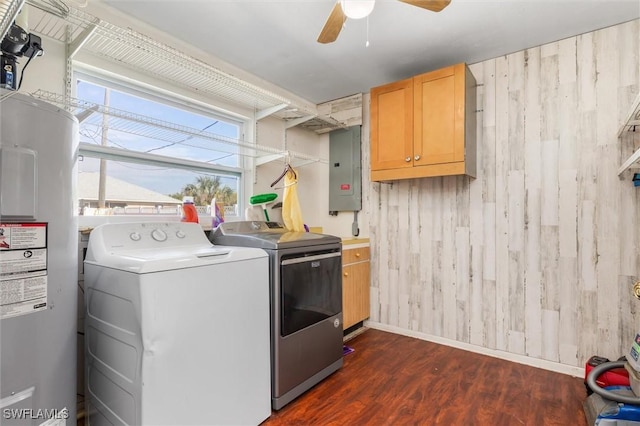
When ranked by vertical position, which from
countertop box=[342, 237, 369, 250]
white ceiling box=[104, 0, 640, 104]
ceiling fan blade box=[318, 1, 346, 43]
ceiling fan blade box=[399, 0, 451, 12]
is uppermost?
white ceiling box=[104, 0, 640, 104]

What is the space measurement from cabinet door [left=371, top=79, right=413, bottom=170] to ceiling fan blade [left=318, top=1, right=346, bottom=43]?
104 centimetres

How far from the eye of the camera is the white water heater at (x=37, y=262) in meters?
1.07

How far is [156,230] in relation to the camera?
169cm

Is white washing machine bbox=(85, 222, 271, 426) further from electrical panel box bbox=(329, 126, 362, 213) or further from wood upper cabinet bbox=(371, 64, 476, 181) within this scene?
electrical panel box bbox=(329, 126, 362, 213)

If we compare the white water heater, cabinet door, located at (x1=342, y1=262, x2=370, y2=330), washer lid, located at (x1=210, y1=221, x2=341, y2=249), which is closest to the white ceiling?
the white water heater

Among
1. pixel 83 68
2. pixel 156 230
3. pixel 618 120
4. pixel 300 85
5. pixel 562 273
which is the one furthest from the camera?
pixel 300 85

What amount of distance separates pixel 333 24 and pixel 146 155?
60.2 inches

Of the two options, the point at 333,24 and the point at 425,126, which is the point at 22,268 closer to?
the point at 333,24

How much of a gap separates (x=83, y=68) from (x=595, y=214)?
3.46 m

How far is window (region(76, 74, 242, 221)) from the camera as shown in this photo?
1948 millimetres

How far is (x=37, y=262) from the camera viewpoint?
3.80 feet

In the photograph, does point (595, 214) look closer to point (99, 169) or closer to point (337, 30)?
point (337, 30)

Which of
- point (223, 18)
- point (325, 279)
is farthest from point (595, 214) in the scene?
point (223, 18)

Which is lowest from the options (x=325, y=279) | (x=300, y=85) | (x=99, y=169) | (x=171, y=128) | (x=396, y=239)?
(x=325, y=279)
